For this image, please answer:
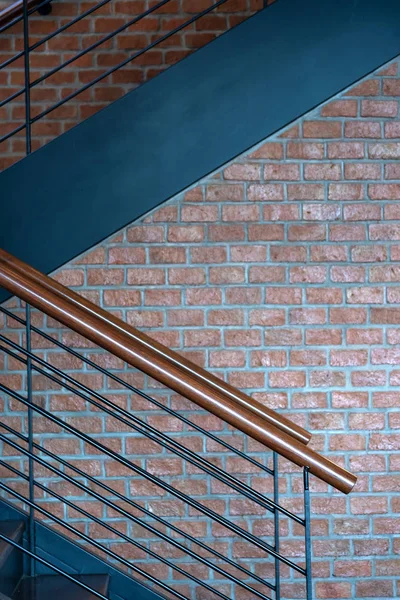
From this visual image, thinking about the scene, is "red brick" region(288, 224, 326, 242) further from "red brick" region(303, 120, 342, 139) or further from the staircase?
the staircase

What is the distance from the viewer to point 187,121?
209 centimetres

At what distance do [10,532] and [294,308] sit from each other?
1210 millimetres

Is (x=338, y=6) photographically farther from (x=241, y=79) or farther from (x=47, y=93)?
(x=47, y=93)

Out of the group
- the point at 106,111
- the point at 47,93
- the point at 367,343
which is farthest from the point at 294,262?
the point at 47,93

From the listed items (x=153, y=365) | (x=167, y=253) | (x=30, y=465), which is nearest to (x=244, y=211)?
(x=167, y=253)

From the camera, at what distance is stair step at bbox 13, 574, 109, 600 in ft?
6.04

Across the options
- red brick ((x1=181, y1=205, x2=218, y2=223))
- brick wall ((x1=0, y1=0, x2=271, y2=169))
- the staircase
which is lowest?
the staircase

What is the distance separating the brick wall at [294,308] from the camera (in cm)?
230

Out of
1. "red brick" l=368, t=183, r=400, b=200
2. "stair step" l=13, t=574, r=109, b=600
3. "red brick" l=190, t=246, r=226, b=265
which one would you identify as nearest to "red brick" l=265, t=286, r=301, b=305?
"red brick" l=190, t=246, r=226, b=265

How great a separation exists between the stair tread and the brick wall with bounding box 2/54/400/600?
0.24m

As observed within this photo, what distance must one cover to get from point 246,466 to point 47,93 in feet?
A: 5.45

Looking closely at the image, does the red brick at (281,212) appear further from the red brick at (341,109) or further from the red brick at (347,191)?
the red brick at (341,109)

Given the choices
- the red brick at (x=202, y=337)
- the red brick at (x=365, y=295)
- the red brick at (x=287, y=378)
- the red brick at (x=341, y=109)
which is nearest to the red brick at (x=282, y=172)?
the red brick at (x=341, y=109)

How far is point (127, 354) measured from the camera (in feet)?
4.68
